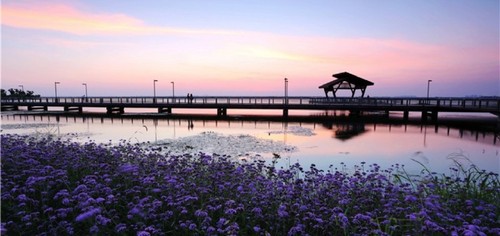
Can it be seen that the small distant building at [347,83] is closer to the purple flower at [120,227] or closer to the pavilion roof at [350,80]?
the pavilion roof at [350,80]

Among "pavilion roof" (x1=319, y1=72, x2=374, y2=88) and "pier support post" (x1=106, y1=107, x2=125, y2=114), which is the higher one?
"pavilion roof" (x1=319, y1=72, x2=374, y2=88)

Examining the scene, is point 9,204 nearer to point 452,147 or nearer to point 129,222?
point 129,222

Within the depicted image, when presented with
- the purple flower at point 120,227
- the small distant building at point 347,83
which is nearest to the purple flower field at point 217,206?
the purple flower at point 120,227

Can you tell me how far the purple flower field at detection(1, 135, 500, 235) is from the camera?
424 cm

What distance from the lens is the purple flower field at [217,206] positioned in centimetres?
424

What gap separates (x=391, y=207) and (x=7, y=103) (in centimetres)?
6294

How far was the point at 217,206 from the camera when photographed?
467 centimetres

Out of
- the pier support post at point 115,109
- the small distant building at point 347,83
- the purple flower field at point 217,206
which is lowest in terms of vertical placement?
the pier support post at point 115,109

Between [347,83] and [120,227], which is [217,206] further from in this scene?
[347,83]

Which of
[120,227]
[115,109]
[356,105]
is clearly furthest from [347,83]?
[120,227]

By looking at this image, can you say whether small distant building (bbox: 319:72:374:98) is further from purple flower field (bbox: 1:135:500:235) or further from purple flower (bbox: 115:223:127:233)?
purple flower (bbox: 115:223:127:233)

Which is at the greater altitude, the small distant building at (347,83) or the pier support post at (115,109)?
the small distant building at (347,83)

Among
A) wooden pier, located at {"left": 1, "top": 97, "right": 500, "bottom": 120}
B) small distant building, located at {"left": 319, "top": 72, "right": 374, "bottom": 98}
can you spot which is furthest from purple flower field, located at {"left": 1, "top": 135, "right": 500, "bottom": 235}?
small distant building, located at {"left": 319, "top": 72, "right": 374, "bottom": 98}

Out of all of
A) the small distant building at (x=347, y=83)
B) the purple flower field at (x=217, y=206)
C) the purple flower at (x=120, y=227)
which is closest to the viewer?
the purple flower at (x=120, y=227)
